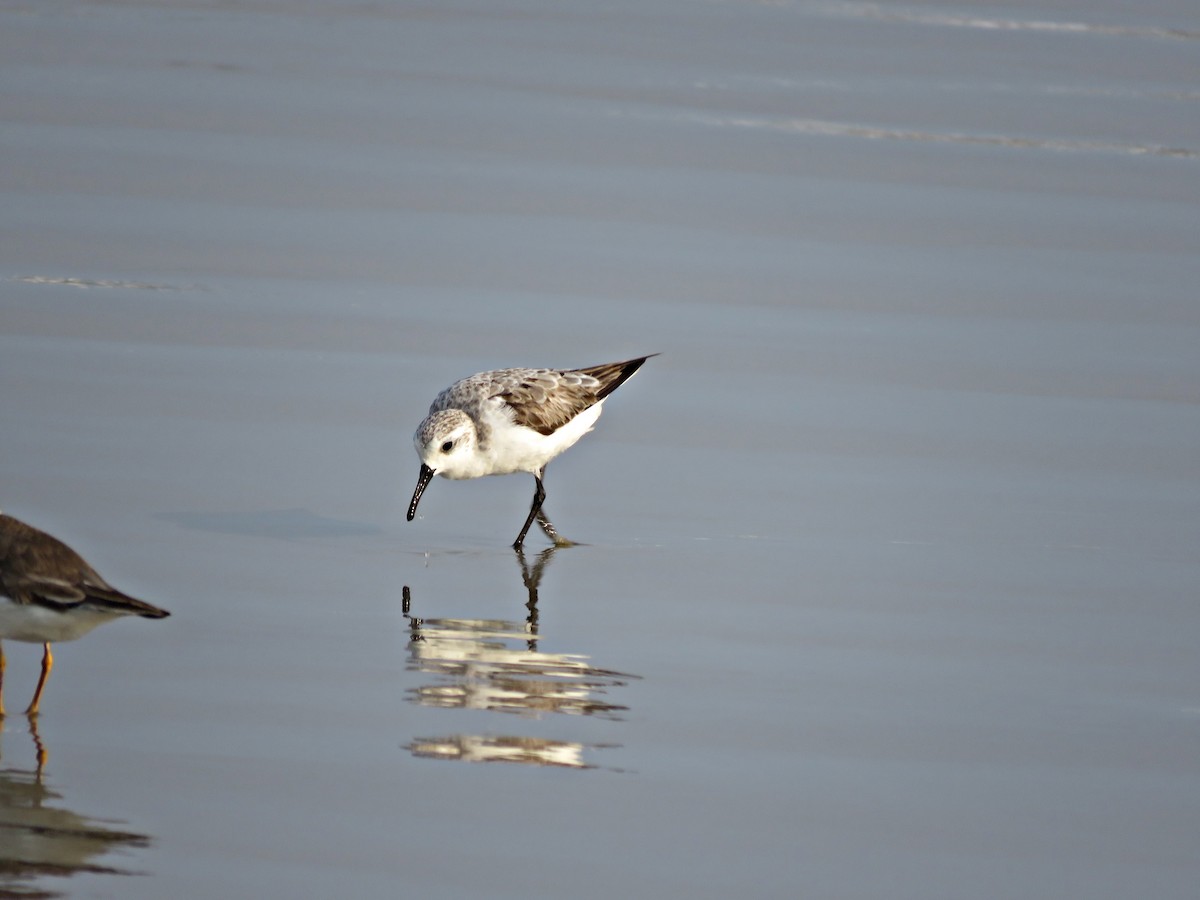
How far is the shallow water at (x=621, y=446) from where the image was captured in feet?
18.3

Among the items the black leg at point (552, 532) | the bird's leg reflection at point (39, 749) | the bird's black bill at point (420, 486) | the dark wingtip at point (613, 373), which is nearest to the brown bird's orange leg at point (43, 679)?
the bird's leg reflection at point (39, 749)

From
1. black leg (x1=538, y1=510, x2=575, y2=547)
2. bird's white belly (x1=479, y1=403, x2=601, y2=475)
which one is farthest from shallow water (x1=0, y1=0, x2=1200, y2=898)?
bird's white belly (x1=479, y1=403, x2=601, y2=475)

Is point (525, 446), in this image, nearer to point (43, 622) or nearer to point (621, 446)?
point (621, 446)

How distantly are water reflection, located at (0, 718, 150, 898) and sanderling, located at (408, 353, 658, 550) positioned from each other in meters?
2.85

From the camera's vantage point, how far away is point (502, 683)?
6434 millimetres

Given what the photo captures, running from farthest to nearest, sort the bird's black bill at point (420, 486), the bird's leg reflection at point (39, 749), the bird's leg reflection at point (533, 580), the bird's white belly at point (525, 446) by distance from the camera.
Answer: the bird's white belly at point (525, 446), the bird's black bill at point (420, 486), the bird's leg reflection at point (533, 580), the bird's leg reflection at point (39, 749)

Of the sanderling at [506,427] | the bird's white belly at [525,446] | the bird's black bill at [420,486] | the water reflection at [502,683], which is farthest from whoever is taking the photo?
the bird's white belly at [525,446]

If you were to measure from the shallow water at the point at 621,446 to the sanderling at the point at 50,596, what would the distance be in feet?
1.15

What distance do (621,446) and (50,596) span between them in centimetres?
418

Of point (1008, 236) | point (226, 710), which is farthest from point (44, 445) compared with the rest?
point (1008, 236)

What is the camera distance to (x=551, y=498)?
8.91 m

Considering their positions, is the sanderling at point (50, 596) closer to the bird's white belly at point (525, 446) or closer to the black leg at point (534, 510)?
the black leg at point (534, 510)

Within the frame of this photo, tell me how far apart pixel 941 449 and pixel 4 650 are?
4.71 meters

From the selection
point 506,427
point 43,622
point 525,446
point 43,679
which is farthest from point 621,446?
point 43,622
